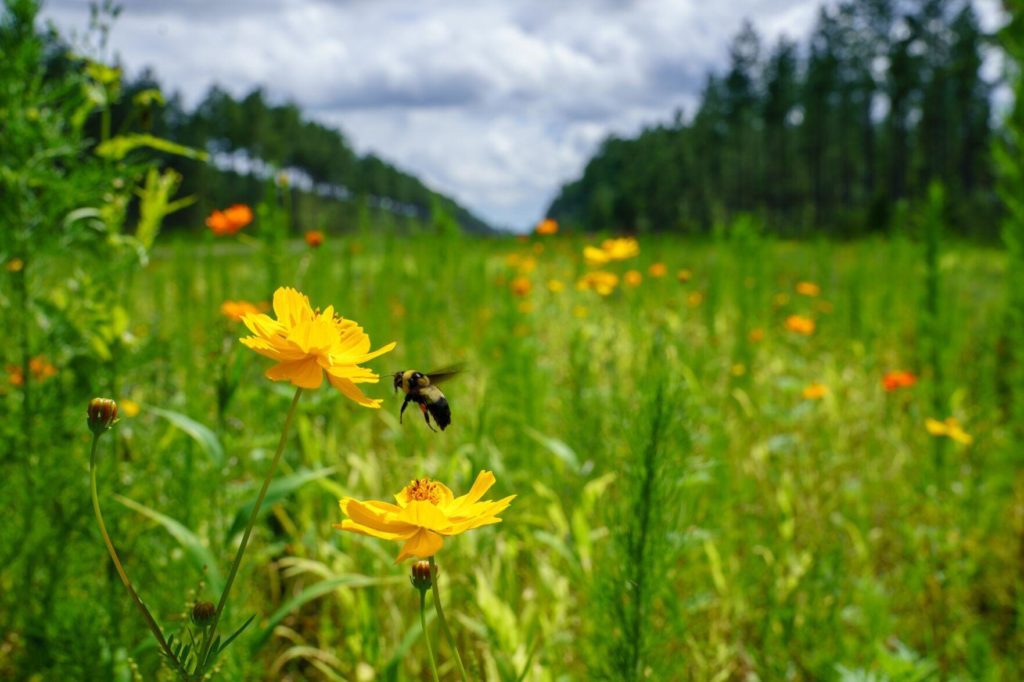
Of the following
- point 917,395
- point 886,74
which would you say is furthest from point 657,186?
point 917,395

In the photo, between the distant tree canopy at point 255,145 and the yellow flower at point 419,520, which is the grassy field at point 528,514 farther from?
the distant tree canopy at point 255,145

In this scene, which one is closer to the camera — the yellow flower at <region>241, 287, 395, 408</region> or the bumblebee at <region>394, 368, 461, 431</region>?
the yellow flower at <region>241, 287, 395, 408</region>

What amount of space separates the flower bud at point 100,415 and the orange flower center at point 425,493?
9.7 inches

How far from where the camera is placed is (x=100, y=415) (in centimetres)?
58

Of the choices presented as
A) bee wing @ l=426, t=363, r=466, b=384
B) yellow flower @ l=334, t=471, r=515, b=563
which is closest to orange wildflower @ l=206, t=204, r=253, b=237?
bee wing @ l=426, t=363, r=466, b=384

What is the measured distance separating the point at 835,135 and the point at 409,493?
54004 millimetres

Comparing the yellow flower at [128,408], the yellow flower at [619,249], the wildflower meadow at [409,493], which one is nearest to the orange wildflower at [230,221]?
the wildflower meadow at [409,493]

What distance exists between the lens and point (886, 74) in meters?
34.4

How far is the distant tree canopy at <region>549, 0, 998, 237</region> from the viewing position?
32.8 metres

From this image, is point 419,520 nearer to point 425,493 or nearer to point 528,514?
point 425,493

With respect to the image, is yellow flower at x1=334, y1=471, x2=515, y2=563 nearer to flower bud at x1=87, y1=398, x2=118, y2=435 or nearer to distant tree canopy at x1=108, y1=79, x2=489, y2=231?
flower bud at x1=87, y1=398, x2=118, y2=435

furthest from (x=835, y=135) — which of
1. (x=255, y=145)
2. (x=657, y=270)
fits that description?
(x=657, y=270)

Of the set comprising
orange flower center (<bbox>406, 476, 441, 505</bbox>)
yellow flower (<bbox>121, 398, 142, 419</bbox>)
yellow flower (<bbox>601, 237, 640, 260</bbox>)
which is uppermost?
yellow flower (<bbox>601, 237, 640, 260</bbox>)

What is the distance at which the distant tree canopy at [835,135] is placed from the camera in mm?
32812
